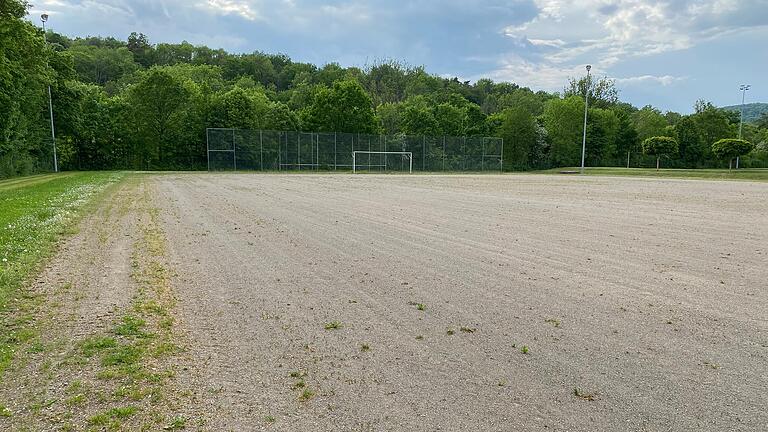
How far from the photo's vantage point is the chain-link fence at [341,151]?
44.9m

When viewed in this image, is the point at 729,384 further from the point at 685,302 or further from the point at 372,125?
the point at 372,125

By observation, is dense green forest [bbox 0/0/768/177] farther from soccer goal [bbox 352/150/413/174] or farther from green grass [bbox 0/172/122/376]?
green grass [bbox 0/172/122/376]

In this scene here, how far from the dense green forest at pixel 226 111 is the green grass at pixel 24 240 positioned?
13569 millimetres

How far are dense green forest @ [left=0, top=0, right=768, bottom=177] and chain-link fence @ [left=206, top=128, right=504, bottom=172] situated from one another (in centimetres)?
445

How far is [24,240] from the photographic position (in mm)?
8156

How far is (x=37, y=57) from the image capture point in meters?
29.2

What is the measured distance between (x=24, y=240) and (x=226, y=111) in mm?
44548

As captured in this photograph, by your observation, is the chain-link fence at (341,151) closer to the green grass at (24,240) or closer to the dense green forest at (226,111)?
the dense green forest at (226,111)

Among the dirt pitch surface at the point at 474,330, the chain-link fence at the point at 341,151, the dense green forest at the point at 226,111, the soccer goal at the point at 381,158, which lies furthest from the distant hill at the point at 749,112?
the dirt pitch surface at the point at 474,330

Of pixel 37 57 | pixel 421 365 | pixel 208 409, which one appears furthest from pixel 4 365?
pixel 37 57

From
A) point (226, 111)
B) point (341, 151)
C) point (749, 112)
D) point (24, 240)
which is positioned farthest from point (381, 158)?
point (749, 112)

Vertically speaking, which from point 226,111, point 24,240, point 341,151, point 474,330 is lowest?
point 474,330

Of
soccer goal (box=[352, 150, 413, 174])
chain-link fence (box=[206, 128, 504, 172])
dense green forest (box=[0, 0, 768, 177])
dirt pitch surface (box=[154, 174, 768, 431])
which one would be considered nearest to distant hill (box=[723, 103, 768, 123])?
dense green forest (box=[0, 0, 768, 177])

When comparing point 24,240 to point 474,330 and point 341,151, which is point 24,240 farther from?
point 341,151
